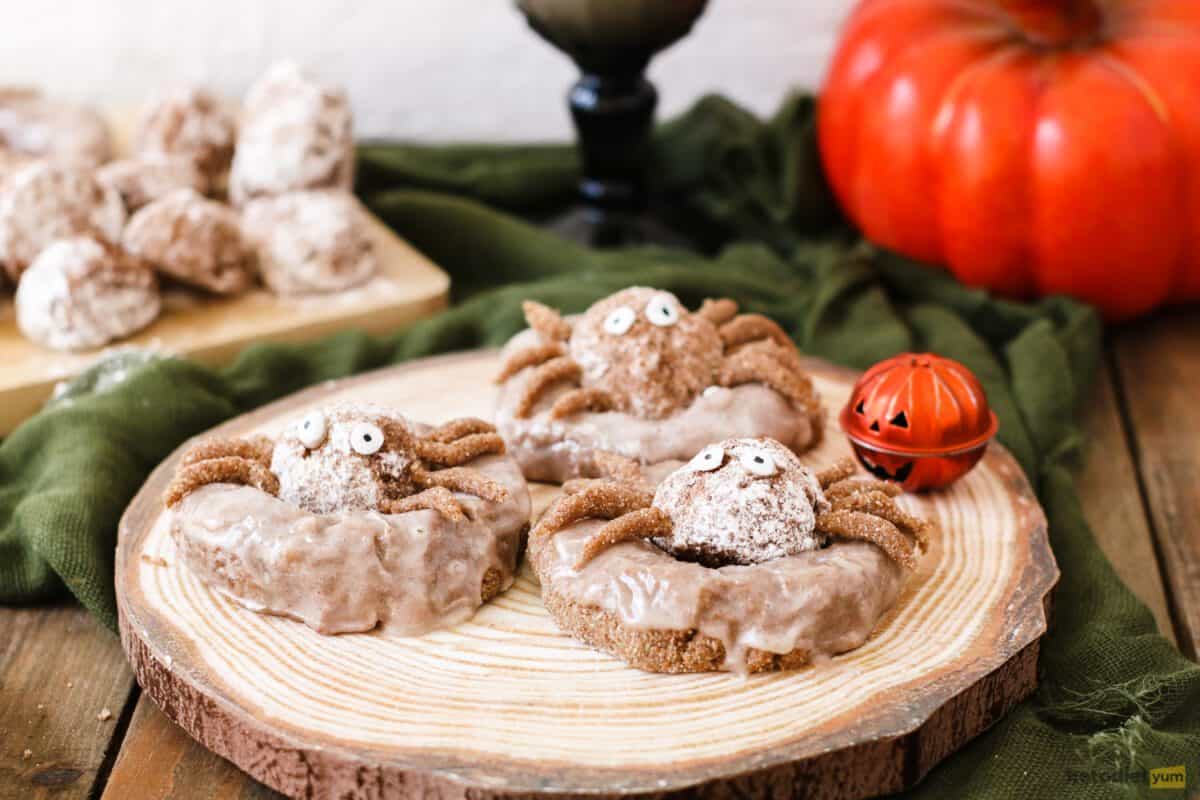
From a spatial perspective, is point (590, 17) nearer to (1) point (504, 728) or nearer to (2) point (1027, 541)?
(2) point (1027, 541)

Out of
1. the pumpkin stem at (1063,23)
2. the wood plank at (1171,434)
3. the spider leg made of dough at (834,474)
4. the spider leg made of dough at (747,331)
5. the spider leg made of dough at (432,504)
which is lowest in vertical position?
the wood plank at (1171,434)

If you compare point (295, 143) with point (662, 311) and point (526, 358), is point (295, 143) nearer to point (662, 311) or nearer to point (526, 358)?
point (526, 358)

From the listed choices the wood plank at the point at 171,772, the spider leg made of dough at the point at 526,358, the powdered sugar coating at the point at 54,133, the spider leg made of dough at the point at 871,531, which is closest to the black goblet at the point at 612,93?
the spider leg made of dough at the point at 526,358

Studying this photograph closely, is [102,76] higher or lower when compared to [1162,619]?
higher

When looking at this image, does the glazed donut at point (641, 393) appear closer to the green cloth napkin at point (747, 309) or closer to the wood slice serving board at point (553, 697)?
the wood slice serving board at point (553, 697)

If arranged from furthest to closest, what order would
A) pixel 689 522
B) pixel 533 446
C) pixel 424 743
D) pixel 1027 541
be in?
pixel 533 446
pixel 1027 541
pixel 689 522
pixel 424 743

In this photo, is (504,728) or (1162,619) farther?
(1162,619)

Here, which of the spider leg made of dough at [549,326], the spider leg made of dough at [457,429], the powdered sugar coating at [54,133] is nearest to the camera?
the spider leg made of dough at [457,429]

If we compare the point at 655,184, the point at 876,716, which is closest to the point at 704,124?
the point at 655,184
